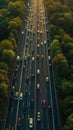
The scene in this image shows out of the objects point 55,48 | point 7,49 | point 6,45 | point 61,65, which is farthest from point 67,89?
point 6,45

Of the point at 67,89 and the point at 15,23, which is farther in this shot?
the point at 15,23

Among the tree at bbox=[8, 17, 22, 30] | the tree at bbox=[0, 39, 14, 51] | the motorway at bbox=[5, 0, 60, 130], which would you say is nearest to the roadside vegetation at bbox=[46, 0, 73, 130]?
the motorway at bbox=[5, 0, 60, 130]

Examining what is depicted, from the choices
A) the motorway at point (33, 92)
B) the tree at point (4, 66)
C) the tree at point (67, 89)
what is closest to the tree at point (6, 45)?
the motorway at point (33, 92)

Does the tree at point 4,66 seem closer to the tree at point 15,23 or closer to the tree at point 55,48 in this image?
the tree at point 55,48

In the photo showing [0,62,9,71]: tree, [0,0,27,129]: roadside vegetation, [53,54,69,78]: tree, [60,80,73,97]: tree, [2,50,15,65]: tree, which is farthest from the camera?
[2,50,15,65]: tree

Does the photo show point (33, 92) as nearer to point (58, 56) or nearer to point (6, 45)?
point (58, 56)

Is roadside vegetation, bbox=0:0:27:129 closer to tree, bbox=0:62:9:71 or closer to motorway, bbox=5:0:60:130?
tree, bbox=0:62:9:71
